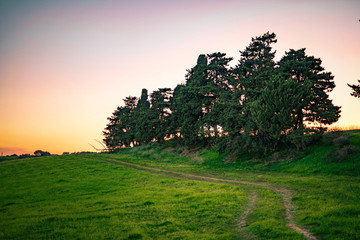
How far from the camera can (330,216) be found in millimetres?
8914

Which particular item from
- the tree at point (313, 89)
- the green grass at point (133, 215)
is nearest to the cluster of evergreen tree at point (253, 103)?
the tree at point (313, 89)

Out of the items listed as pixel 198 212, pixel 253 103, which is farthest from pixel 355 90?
pixel 198 212

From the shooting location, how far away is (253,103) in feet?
96.8

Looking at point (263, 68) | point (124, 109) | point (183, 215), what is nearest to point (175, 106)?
point (263, 68)

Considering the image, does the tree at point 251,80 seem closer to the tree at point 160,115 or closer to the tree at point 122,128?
the tree at point 160,115

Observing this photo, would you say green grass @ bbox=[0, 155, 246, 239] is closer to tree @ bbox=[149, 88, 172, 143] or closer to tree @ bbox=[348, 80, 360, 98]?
tree @ bbox=[348, 80, 360, 98]

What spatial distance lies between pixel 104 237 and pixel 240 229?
5.68 metres

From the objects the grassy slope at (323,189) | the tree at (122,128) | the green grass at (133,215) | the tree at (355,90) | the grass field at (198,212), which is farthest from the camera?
the tree at (122,128)

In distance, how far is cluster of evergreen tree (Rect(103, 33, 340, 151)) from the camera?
1062 inches

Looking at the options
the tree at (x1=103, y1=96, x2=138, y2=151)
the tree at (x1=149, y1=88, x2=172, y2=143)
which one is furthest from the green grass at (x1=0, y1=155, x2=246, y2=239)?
the tree at (x1=103, y1=96, x2=138, y2=151)

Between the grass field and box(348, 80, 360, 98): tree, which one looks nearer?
the grass field

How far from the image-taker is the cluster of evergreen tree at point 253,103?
26969mm

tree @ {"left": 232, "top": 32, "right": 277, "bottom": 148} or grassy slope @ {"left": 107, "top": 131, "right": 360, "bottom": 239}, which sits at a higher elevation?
tree @ {"left": 232, "top": 32, "right": 277, "bottom": 148}

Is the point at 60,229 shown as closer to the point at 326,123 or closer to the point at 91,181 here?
the point at 91,181
